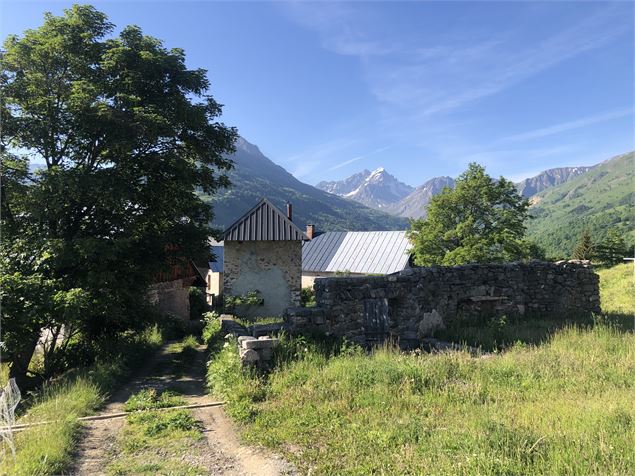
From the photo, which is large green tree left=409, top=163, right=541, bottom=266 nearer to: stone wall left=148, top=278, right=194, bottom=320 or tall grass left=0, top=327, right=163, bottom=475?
stone wall left=148, top=278, right=194, bottom=320

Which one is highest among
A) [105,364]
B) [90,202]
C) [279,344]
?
[90,202]

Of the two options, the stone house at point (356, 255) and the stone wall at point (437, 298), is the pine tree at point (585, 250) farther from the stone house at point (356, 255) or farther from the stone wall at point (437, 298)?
the stone wall at point (437, 298)

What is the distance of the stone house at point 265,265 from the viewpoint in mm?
20672

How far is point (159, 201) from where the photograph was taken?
12477 mm

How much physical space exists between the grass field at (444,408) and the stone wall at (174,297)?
13.2 meters

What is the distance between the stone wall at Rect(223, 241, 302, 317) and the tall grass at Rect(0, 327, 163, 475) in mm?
9839

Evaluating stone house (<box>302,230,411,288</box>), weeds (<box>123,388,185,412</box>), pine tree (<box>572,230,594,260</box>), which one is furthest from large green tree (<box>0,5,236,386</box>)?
pine tree (<box>572,230,594,260</box>)

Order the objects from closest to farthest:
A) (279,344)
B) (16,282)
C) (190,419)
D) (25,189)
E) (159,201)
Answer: (190,419) < (279,344) < (16,282) < (25,189) < (159,201)

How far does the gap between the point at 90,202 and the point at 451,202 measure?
2415 cm

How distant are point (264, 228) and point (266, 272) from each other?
7.64ft

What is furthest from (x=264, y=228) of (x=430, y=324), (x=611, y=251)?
(x=611, y=251)

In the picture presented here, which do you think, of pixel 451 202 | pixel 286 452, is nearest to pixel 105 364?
pixel 286 452

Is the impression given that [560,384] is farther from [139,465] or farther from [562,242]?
[562,242]

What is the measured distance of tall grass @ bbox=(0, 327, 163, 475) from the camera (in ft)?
15.0
